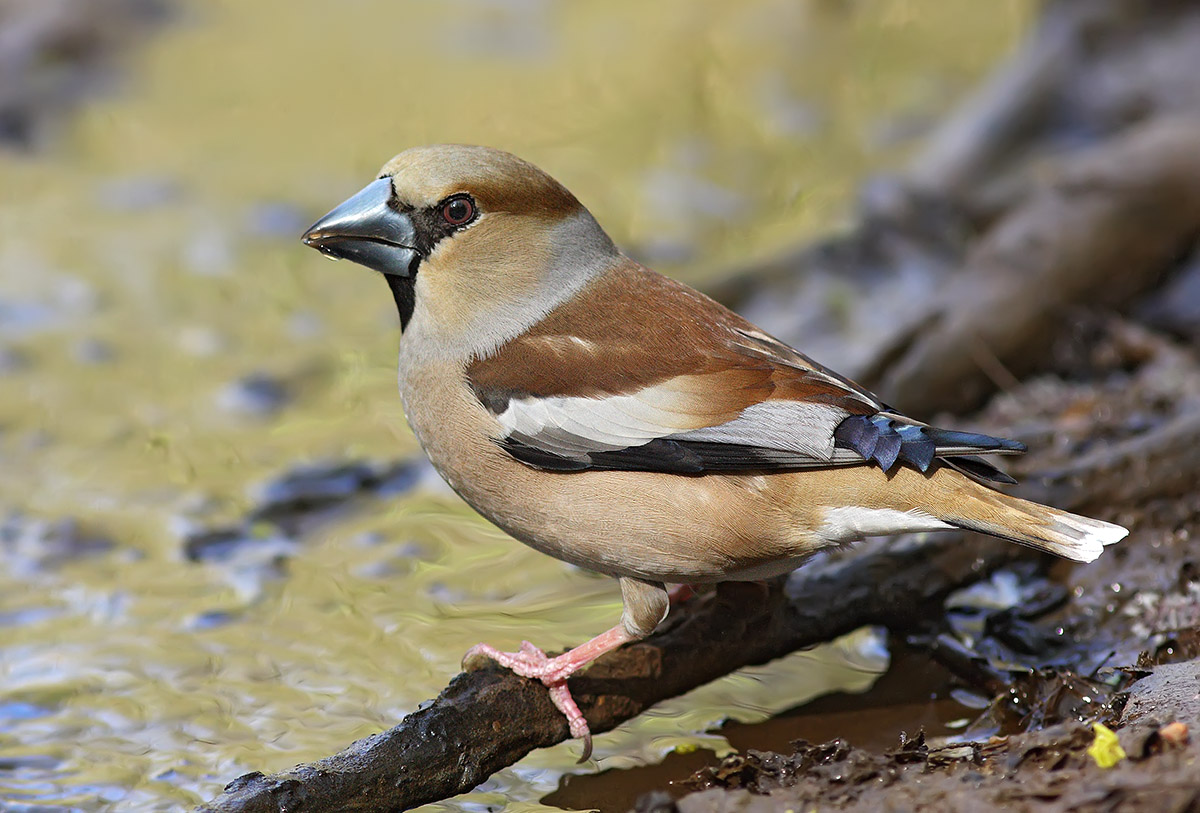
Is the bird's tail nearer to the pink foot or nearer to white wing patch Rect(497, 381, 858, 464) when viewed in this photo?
white wing patch Rect(497, 381, 858, 464)

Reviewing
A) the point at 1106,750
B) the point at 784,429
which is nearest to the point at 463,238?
the point at 784,429

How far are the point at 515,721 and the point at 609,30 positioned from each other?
8.50m

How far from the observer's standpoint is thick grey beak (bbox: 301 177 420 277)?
14.3 ft

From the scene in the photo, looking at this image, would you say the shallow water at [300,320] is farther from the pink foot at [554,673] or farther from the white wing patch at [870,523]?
the white wing patch at [870,523]

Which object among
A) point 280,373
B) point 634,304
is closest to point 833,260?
point 280,373

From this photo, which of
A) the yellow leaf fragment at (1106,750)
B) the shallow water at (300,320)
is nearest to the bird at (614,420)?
the yellow leaf fragment at (1106,750)

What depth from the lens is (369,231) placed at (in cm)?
436

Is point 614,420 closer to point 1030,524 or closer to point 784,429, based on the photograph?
point 784,429

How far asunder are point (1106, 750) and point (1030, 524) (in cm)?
72

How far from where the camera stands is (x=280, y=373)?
7457mm

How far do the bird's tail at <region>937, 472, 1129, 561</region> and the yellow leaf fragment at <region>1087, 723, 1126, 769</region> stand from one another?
541mm

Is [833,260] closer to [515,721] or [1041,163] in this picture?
[1041,163]

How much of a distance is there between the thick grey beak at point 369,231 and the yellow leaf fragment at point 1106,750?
2.56 meters

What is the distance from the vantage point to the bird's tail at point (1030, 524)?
12.2 ft
